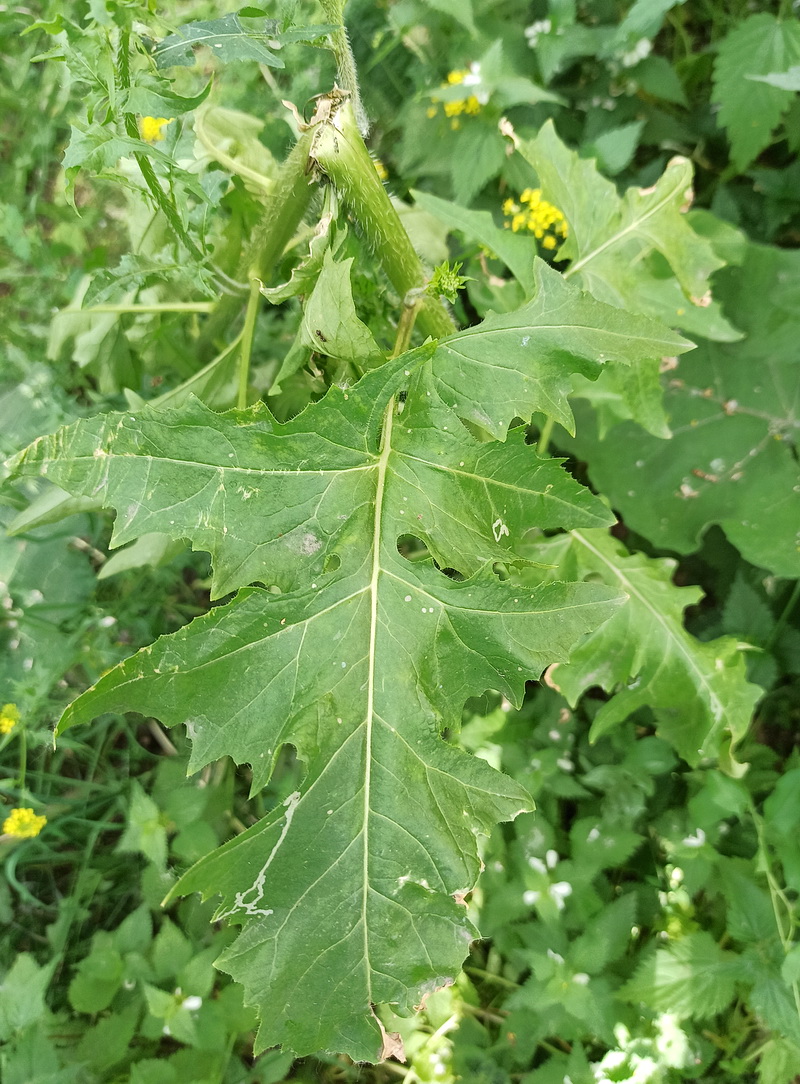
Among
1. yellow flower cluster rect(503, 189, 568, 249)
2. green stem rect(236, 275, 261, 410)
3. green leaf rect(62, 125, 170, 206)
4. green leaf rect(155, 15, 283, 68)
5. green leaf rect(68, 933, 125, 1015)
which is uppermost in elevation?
green leaf rect(155, 15, 283, 68)

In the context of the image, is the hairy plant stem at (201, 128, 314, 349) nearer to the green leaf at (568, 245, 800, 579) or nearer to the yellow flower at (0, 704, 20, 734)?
the green leaf at (568, 245, 800, 579)

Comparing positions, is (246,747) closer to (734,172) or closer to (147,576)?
(147,576)

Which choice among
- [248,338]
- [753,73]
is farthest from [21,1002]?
[753,73]

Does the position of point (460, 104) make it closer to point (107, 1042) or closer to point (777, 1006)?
point (777, 1006)

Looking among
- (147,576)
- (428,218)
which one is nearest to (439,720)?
(428,218)

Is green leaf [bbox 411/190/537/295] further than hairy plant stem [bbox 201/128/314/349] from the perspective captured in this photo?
Yes

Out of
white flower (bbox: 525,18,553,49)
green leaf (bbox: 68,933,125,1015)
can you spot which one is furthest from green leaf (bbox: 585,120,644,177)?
green leaf (bbox: 68,933,125,1015)
